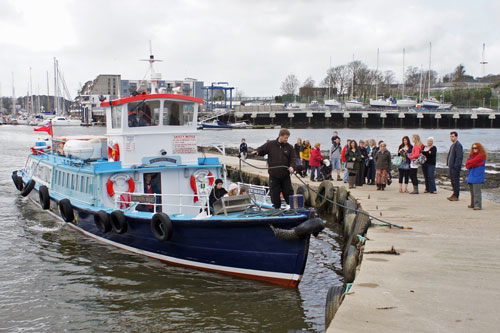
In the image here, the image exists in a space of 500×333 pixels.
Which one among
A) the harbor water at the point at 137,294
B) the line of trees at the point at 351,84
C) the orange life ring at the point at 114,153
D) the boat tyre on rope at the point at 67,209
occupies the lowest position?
the harbor water at the point at 137,294

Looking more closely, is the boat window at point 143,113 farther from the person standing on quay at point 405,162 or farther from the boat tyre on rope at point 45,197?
the person standing on quay at point 405,162

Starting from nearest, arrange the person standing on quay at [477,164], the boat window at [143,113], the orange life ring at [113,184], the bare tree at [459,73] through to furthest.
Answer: the person standing on quay at [477,164] < the orange life ring at [113,184] < the boat window at [143,113] < the bare tree at [459,73]

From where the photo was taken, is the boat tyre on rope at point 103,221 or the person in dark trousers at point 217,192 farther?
the boat tyre on rope at point 103,221

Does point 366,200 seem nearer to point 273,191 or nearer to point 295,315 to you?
point 273,191

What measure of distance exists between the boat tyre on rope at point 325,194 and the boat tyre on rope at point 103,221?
702 centimetres

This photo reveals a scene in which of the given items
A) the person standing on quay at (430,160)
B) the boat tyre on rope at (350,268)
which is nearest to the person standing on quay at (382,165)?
the person standing on quay at (430,160)

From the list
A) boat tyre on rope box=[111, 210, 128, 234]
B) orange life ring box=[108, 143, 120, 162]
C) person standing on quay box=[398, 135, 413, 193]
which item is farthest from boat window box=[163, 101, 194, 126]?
person standing on quay box=[398, 135, 413, 193]

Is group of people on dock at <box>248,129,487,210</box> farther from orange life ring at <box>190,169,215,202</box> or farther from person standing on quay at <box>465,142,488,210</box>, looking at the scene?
orange life ring at <box>190,169,215,202</box>

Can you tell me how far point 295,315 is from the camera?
27.6 ft

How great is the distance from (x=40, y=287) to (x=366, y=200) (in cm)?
902

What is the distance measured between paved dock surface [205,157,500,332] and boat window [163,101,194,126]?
18.8ft

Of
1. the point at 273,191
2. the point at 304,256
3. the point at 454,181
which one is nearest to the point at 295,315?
the point at 304,256

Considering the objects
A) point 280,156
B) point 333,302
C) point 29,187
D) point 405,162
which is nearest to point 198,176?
point 280,156

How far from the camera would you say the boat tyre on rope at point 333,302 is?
6.47m
